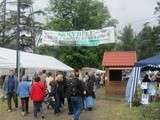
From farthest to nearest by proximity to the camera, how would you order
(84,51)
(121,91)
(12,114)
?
(84,51), (121,91), (12,114)

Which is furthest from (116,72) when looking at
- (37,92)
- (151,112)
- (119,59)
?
(151,112)

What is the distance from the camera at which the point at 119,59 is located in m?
36.8

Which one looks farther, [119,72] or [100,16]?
[100,16]

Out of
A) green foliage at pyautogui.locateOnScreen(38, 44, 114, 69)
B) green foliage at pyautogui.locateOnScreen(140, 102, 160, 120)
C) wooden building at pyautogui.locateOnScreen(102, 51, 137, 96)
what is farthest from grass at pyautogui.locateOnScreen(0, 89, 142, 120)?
green foliage at pyautogui.locateOnScreen(38, 44, 114, 69)

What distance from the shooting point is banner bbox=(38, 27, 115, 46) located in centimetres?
3334

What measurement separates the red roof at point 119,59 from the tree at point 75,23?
A: 54.6 ft

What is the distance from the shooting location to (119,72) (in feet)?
120

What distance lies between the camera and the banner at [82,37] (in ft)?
109

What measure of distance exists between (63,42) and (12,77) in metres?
11.9

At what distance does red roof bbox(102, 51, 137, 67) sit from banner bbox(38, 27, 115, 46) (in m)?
2.61

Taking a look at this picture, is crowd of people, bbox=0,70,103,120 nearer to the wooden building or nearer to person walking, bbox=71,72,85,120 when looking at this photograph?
person walking, bbox=71,72,85,120

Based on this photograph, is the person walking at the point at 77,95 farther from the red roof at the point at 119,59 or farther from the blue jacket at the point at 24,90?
the red roof at the point at 119,59

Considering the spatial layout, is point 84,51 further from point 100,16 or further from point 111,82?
point 111,82

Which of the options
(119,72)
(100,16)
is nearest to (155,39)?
(100,16)
